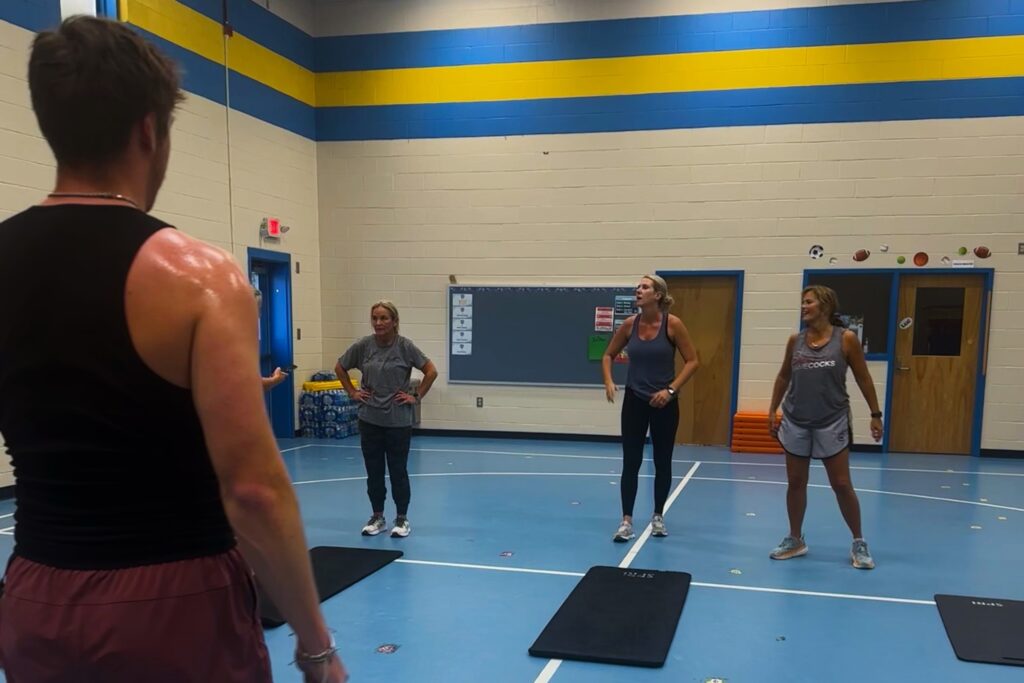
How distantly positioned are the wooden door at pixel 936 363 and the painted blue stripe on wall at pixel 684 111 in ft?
5.59

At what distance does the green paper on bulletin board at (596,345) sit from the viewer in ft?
25.4

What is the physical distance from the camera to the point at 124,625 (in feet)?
2.78

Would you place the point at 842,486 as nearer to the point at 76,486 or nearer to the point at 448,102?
the point at 76,486

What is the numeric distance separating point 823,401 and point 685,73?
482cm

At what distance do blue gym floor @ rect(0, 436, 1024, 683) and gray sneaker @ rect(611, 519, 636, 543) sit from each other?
0.07m

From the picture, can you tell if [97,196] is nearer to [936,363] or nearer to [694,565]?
[694,565]

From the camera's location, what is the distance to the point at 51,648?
2.83ft

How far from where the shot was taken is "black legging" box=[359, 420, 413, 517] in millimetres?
4398

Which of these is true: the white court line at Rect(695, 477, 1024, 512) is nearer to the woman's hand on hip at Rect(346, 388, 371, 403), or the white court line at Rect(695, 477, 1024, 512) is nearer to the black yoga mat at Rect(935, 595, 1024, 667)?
the black yoga mat at Rect(935, 595, 1024, 667)

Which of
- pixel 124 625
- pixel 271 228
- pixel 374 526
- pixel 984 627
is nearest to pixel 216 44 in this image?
pixel 271 228

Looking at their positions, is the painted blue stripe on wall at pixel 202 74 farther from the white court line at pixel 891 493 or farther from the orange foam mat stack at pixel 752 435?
the orange foam mat stack at pixel 752 435

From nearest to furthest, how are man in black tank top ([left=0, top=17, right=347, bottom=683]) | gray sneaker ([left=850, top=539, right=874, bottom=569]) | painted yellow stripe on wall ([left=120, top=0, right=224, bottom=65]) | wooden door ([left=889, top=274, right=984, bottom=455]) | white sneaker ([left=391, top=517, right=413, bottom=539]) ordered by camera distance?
man in black tank top ([left=0, top=17, right=347, bottom=683]) < gray sneaker ([left=850, top=539, right=874, bottom=569]) < white sneaker ([left=391, top=517, right=413, bottom=539]) < painted yellow stripe on wall ([left=120, top=0, right=224, bottom=65]) < wooden door ([left=889, top=274, right=984, bottom=455])

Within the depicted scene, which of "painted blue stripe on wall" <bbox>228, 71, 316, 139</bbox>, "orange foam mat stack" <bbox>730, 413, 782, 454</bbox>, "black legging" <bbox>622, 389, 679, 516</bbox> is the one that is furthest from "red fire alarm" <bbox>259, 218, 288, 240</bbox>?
"orange foam mat stack" <bbox>730, 413, 782, 454</bbox>

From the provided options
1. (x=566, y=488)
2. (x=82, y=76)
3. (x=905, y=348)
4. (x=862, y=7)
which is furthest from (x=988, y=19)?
(x=82, y=76)
